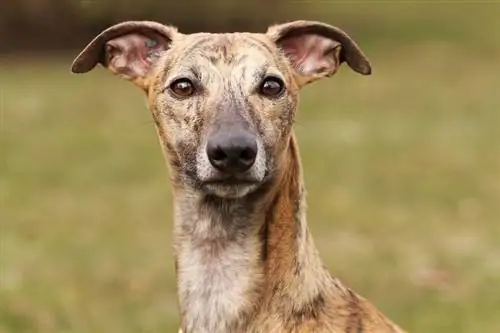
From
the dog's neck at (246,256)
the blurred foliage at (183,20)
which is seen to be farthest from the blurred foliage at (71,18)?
the dog's neck at (246,256)

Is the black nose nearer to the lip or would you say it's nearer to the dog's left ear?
the lip

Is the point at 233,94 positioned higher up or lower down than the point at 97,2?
higher up

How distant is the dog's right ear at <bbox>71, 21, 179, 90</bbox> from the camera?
16.9 feet

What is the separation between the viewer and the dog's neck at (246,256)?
4535 millimetres

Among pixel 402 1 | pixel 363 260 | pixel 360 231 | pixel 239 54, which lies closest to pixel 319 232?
pixel 360 231

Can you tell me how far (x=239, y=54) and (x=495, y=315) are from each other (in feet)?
10.3

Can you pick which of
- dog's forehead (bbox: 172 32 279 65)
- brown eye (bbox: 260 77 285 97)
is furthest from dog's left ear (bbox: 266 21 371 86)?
brown eye (bbox: 260 77 285 97)

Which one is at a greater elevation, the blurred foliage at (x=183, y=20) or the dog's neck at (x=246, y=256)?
the dog's neck at (x=246, y=256)

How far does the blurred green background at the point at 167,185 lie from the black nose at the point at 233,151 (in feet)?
9.39

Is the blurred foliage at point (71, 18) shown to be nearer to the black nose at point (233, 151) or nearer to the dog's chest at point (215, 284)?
the dog's chest at point (215, 284)

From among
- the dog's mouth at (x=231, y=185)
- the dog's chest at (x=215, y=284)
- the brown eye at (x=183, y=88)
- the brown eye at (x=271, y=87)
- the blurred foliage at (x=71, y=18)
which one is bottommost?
the blurred foliage at (x=71, y=18)

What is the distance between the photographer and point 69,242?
9.15m

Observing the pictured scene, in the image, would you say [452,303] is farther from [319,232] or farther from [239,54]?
[239,54]

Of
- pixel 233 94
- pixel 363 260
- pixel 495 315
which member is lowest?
pixel 363 260
